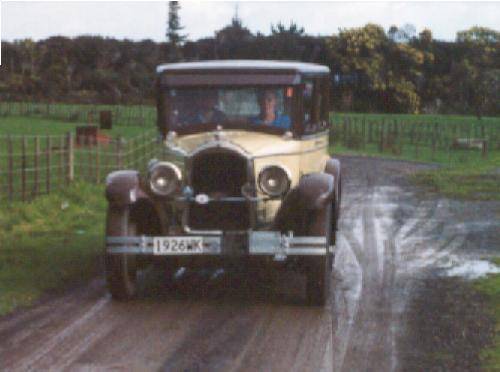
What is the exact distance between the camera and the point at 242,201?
39.3 ft

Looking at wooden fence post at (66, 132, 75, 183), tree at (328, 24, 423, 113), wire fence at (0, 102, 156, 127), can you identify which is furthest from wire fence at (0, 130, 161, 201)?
tree at (328, 24, 423, 113)

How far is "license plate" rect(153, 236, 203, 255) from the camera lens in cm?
1150

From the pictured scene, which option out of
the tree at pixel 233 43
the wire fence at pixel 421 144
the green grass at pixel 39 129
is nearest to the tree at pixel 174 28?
the tree at pixel 233 43

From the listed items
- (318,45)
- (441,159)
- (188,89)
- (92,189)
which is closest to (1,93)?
(318,45)

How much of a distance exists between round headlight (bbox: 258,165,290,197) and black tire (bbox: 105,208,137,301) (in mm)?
1455

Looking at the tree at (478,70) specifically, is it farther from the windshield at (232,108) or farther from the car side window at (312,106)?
the windshield at (232,108)

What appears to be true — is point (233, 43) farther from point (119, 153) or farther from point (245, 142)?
point (245, 142)

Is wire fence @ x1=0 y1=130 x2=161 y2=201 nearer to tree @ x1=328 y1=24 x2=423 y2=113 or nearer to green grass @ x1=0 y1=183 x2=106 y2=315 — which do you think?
green grass @ x1=0 y1=183 x2=106 y2=315

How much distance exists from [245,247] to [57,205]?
32.3 feet

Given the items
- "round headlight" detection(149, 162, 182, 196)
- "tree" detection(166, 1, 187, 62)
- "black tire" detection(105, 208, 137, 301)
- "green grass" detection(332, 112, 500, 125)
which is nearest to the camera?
"black tire" detection(105, 208, 137, 301)

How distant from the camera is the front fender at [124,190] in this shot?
39.0ft

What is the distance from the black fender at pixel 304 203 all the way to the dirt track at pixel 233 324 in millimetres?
763

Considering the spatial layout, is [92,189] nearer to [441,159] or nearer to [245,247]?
[245,247]

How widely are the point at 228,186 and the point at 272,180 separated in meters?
0.47
